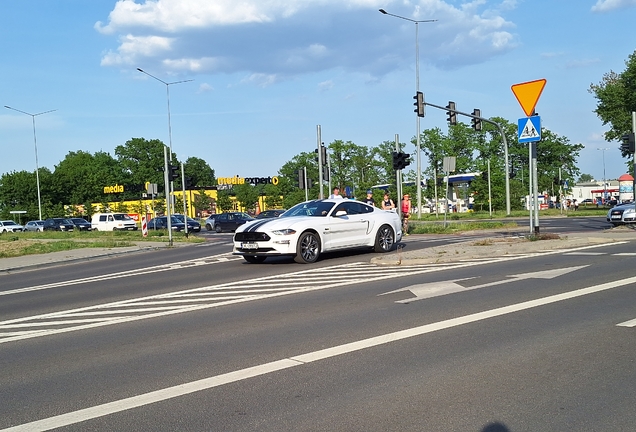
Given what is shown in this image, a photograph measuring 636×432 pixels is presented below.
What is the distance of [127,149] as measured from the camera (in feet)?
427

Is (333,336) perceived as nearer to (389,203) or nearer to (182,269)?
(182,269)

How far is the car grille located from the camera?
16.1m

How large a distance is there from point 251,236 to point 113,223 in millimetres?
43539

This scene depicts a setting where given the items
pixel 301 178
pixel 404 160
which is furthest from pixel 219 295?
pixel 301 178

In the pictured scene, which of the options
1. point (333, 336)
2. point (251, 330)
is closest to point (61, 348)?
point (251, 330)

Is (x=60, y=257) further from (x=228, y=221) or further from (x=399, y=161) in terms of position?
(x=228, y=221)

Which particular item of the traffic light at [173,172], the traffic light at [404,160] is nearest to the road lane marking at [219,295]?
the traffic light at [404,160]

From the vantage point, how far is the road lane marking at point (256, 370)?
5.04m

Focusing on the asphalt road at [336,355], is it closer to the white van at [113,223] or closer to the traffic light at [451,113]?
the traffic light at [451,113]

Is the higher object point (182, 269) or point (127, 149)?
point (127, 149)

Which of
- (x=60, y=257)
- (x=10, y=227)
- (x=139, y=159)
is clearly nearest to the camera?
(x=60, y=257)

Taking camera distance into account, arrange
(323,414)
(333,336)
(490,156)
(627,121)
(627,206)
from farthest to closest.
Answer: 1. (490,156)
2. (627,121)
3. (627,206)
4. (333,336)
5. (323,414)

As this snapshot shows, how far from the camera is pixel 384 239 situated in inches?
725

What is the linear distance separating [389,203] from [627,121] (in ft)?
138
